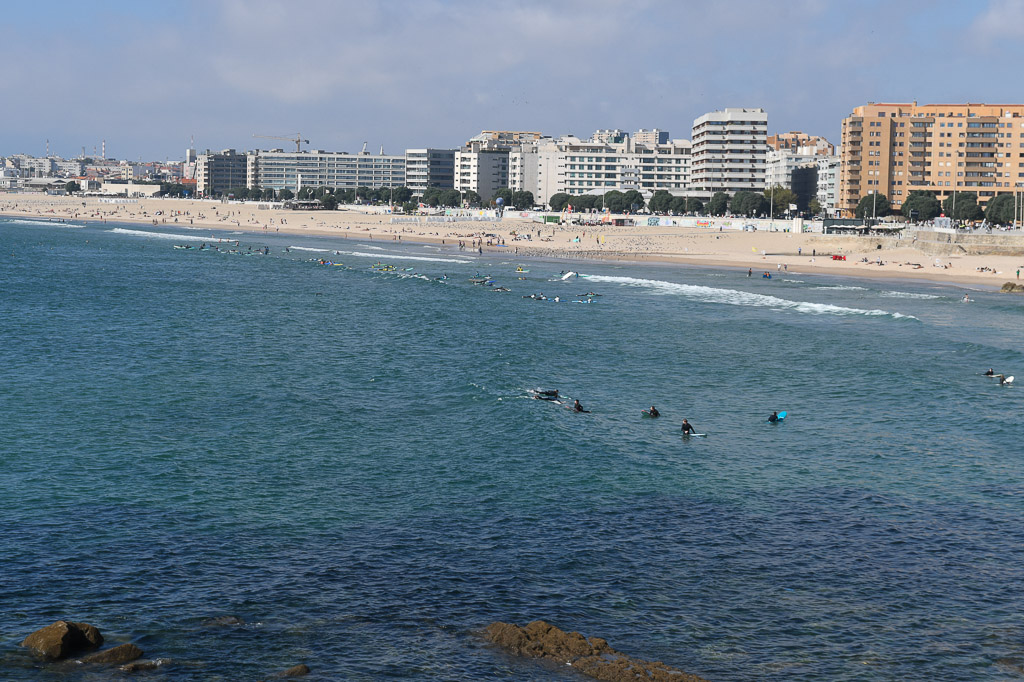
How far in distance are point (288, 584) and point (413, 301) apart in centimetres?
5880

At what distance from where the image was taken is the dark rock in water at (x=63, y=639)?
63.1 ft

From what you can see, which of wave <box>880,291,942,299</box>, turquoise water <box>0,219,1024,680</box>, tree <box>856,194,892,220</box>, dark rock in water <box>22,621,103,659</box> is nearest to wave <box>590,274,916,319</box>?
wave <box>880,291,942,299</box>

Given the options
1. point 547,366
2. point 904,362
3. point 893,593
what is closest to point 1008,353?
point 904,362

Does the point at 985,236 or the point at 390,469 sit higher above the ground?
the point at 985,236

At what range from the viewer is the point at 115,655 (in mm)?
19266

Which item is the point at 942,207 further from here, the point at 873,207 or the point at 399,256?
the point at 399,256

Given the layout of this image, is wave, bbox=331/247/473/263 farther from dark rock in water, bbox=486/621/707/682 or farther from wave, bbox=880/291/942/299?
dark rock in water, bbox=486/621/707/682

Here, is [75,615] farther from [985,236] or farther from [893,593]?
[985,236]

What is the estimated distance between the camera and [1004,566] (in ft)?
A: 80.7

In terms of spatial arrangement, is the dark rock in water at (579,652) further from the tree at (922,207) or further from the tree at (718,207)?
the tree at (718,207)

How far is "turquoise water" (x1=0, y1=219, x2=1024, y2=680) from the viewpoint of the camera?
20.7 m

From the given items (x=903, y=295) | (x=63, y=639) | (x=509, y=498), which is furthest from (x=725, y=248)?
(x=63, y=639)

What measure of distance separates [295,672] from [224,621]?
298cm

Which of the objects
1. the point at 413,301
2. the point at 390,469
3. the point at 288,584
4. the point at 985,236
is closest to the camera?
the point at 288,584
